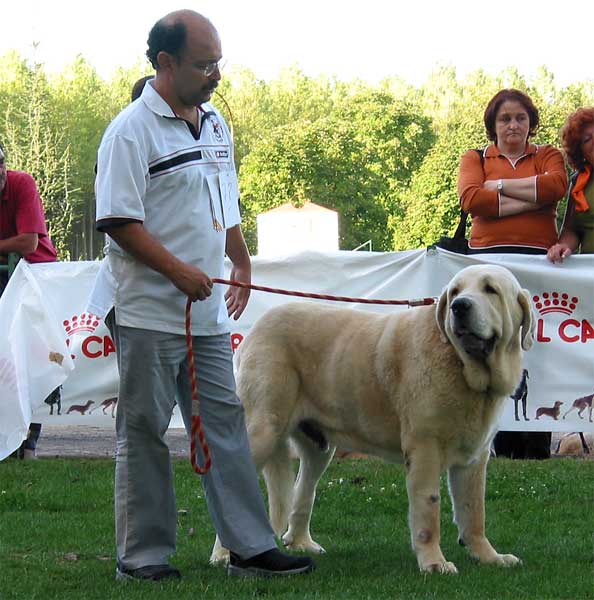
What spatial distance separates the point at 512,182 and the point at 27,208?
3539mm

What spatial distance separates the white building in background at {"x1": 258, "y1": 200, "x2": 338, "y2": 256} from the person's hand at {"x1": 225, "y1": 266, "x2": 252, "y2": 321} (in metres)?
40.9

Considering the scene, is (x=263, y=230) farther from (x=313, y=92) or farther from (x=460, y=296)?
(x=460, y=296)

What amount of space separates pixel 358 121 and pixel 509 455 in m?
49.7

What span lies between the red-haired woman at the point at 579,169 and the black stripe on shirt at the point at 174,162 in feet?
11.9

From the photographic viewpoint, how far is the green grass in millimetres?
4293

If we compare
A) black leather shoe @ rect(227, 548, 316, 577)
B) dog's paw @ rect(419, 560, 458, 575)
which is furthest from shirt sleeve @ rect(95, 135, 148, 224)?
dog's paw @ rect(419, 560, 458, 575)

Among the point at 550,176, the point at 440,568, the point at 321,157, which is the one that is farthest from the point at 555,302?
the point at 321,157

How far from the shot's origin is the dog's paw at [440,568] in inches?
182

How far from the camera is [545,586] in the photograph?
4.36m

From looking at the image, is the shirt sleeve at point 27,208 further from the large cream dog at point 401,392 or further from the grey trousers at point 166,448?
the grey trousers at point 166,448

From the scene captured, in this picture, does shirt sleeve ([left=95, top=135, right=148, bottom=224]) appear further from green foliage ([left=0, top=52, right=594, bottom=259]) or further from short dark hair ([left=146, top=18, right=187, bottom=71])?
green foliage ([left=0, top=52, right=594, bottom=259])

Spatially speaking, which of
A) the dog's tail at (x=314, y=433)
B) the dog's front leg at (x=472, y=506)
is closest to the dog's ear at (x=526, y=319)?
the dog's front leg at (x=472, y=506)

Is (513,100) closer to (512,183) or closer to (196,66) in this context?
(512,183)

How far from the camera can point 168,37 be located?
13.9 ft
